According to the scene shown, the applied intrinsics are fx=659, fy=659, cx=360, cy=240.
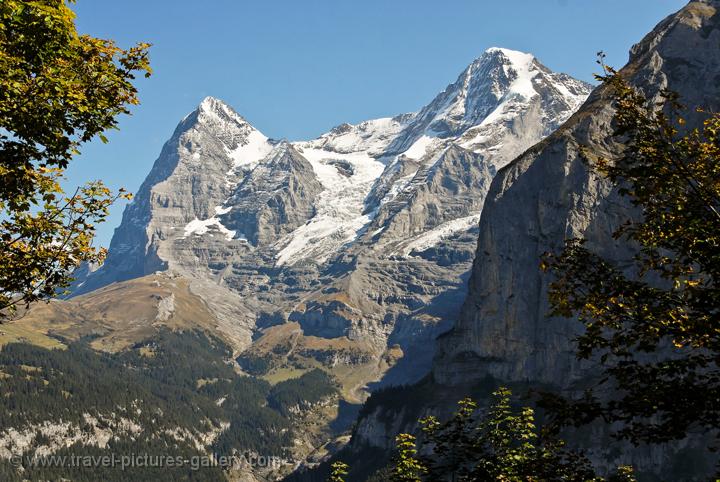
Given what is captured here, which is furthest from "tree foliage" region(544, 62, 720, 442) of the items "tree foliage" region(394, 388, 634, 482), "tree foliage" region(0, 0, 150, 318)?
"tree foliage" region(0, 0, 150, 318)

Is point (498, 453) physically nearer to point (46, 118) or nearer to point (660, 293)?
point (660, 293)

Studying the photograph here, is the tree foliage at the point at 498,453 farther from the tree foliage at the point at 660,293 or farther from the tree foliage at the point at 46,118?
the tree foliage at the point at 46,118

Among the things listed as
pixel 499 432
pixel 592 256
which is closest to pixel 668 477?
pixel 499 432

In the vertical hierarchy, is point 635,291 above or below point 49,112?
below

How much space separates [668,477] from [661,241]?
17736 centimetres

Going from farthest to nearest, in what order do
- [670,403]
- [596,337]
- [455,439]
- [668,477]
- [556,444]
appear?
[668,477] → [455,439] → [556,444] → [596,337] → [670,403]

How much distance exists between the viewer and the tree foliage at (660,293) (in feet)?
55.0

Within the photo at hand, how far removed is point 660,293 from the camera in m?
18.3

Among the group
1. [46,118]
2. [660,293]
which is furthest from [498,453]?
[46,118]

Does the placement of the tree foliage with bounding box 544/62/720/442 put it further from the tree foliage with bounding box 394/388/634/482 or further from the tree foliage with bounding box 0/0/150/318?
the tree foliage with bounding box 0/0/150/318

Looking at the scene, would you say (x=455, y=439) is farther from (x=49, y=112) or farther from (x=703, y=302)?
(x=49, y=112)

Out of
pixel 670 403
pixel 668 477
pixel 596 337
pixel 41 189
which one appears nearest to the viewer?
pixel 670 403

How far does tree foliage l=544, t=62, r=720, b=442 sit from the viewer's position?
1677 cm

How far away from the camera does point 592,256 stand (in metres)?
19.9
